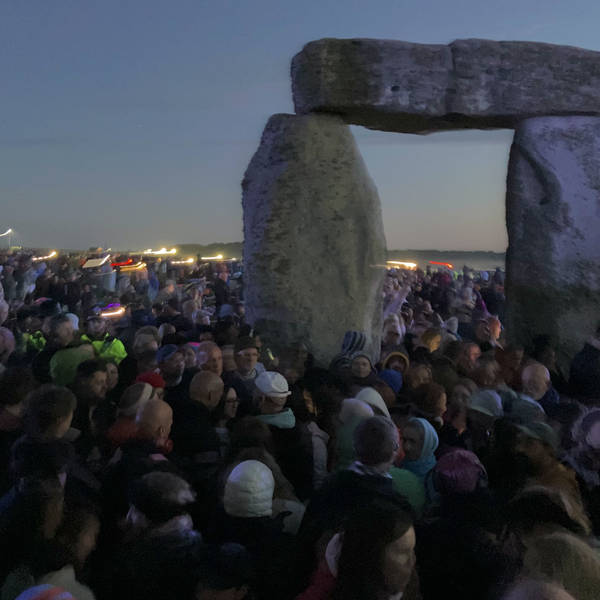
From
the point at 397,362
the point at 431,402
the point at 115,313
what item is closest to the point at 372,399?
the point at 431,402

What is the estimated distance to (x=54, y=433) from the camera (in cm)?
286

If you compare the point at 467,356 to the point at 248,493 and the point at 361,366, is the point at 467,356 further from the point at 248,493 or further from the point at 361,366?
the point at 248,493

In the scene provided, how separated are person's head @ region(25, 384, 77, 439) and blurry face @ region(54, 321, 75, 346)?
1995 mm

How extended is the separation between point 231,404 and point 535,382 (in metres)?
2.08

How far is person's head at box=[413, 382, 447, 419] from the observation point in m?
3.84

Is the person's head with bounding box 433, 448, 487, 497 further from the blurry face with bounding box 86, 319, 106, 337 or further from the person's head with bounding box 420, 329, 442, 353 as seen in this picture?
the blurry face with bounding box 86, 319, 106, 337

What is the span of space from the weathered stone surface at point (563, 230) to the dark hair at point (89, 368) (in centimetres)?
550

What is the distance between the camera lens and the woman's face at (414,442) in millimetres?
3160

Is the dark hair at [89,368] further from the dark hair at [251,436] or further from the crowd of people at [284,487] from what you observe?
the dark hair at [251,436]

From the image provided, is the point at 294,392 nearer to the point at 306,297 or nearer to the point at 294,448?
the point at 294,448

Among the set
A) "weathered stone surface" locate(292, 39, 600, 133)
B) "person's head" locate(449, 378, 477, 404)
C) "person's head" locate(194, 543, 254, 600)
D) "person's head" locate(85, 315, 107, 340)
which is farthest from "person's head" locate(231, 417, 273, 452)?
"weathered stone surface" locate(292, 39, 600, 133)

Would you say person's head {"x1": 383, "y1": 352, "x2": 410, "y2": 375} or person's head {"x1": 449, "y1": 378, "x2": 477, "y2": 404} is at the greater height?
person's head {"x1": 449, "y1": 378, "x2": 477, "y2": 404}

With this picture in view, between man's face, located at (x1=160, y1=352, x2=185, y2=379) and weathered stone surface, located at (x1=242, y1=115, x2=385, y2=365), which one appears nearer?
man's face, located at (x1=160, y1=352, x2=185, y2=379)

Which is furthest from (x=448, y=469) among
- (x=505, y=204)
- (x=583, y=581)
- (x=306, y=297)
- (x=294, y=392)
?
(x=505, y=204)
